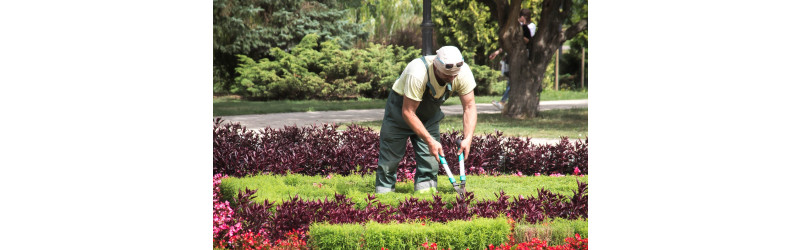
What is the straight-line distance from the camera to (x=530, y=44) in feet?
39.2

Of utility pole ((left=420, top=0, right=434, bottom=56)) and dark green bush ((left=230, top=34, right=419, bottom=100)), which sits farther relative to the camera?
dark green bush ((left=230, top=34, right=419, bottom=100))

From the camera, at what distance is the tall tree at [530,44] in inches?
457

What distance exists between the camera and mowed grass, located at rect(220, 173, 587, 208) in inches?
202

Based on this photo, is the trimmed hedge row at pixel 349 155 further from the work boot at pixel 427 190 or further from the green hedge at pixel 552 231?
the green hedge at pixel 552 231

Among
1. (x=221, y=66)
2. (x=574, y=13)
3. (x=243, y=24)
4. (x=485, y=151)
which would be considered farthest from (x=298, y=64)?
(x=485, y=151)

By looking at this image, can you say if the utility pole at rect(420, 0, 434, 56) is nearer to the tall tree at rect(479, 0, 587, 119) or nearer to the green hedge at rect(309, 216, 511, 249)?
the tall tree at rect(479, 0, 587, 119)

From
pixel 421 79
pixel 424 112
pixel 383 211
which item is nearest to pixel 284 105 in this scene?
pixel 424 112

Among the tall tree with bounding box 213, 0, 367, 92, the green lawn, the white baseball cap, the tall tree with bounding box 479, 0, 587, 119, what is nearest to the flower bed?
the white baseball cap

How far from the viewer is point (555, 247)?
13.7 feet

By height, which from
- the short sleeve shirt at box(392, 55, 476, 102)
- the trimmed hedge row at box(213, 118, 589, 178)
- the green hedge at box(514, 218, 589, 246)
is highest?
the short sleeve shirt at box(392, 55, 476, 102)

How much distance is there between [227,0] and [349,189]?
14.1 metres

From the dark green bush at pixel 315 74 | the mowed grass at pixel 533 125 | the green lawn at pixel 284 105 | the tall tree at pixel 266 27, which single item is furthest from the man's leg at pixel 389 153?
the tall tree at pixel 266 27

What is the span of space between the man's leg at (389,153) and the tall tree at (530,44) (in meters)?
6.40
